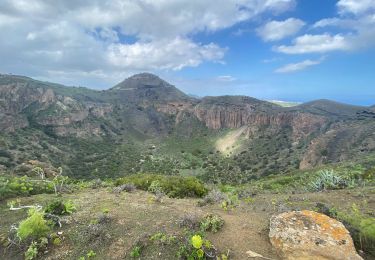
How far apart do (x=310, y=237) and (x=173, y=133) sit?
13132cm

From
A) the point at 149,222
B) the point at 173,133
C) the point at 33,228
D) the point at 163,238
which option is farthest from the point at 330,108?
the point at 33,228

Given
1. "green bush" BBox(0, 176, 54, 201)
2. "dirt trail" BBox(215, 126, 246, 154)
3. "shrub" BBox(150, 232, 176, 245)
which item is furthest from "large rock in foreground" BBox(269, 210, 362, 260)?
"dirt trail" BBox(215, 126, 246, 154)

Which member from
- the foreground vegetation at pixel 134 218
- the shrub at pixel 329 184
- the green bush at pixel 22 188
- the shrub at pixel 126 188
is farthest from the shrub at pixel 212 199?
the green bush at pixel 22 188

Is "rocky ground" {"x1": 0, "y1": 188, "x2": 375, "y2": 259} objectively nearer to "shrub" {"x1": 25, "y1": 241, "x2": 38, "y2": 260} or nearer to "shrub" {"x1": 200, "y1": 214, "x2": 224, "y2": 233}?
"shrub" {"x1": 200, "y1": 214, "x2": 224, "y2": 233}

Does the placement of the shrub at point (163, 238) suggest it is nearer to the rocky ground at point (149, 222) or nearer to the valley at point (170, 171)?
the valley at point (170, 171)

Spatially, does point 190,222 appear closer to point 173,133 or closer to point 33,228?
point 33,228

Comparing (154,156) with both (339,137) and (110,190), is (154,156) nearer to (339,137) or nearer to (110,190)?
(339,137)

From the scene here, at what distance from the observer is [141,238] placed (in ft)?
29.8

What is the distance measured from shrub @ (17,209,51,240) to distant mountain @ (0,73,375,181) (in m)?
52.2

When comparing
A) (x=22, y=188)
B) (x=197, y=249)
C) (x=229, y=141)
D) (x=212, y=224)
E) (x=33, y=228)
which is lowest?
(x=229, y=141)

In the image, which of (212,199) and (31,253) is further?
(212,199)

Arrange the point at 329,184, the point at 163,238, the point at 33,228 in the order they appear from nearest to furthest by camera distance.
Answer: the point at 163,238
the point at 33,228
the point at 329,184

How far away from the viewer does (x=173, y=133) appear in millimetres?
139000

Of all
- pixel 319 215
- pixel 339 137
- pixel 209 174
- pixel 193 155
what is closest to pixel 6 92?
pixel 193 155
